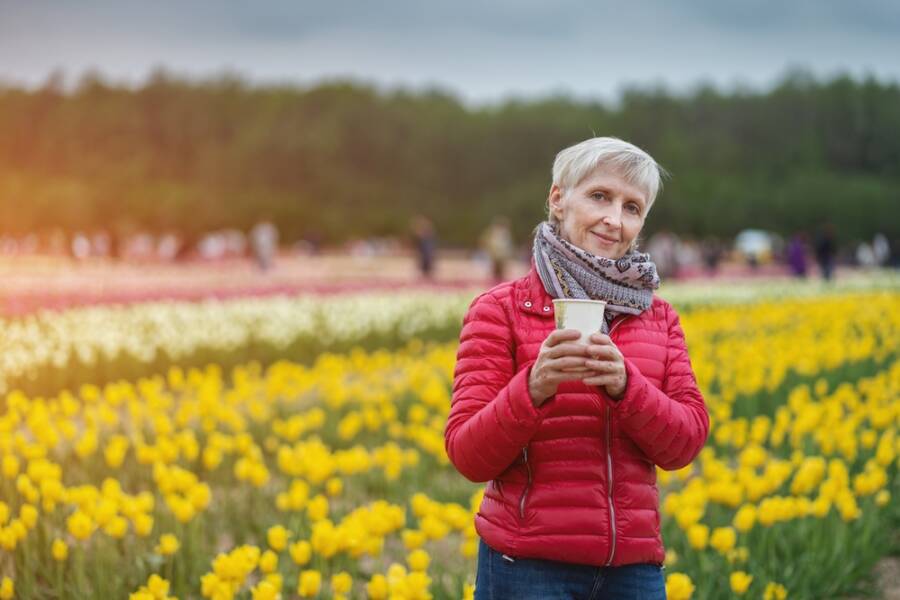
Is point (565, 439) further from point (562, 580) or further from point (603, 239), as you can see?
point (603, 239)

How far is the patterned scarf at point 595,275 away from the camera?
216cm

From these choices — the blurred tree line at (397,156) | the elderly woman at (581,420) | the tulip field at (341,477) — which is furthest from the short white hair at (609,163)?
the blurred tree line at (397,156)

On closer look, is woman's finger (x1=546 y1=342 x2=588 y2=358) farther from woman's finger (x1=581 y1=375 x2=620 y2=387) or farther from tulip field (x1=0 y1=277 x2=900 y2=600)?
tulip field (x1=0 y1=277 x2=900 y2=600)

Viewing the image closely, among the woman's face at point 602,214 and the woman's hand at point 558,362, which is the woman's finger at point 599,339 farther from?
the woman's face at point 602,214

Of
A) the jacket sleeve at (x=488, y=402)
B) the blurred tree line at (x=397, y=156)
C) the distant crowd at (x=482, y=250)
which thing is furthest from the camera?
the blurred tree line at (x=397, y=156)

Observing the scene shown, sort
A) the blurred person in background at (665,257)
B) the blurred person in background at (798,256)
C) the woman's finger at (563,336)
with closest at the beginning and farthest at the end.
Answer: the woman's finger at (563,336), the blurred person in background at (665,257), the blurred person in background at (798,256)

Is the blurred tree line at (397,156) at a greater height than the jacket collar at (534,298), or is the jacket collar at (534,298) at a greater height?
the blurred tree line at (397,156)

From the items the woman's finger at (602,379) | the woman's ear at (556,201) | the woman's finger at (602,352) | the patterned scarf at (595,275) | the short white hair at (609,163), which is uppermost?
the short white hair at (609,163)

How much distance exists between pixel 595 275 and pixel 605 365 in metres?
0.27

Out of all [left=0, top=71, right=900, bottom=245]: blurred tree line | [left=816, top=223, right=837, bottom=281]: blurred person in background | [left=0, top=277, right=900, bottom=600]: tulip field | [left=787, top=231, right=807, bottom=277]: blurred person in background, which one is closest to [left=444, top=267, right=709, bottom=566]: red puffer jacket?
[left=0, top=277, right=900, bottom=600]: tulip field

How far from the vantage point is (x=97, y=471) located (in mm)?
5309

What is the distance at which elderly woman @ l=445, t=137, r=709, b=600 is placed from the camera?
2143mm

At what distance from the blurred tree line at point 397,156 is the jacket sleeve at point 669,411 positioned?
60.4m

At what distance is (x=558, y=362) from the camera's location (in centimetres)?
195
